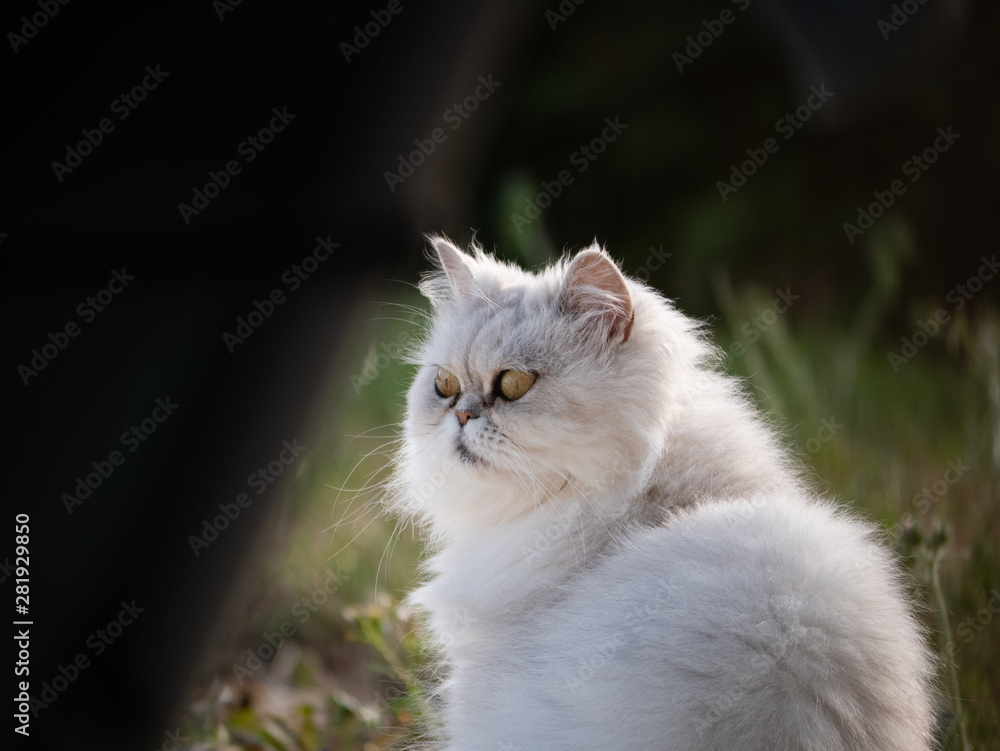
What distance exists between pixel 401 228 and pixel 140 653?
1.31 meters

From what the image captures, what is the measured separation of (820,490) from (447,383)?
1484 mm

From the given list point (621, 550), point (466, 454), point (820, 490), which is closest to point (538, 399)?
point (466, 454)

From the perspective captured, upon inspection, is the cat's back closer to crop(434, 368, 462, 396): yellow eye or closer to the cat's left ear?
the cat's left ear

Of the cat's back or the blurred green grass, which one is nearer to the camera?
the cat's back

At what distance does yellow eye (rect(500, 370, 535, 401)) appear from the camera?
2.12 metres

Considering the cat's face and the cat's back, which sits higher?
the cat's face

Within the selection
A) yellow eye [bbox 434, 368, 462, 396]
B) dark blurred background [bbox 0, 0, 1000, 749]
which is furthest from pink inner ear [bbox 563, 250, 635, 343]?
dark blurred background [bbox 0, 0, 1000, 749]

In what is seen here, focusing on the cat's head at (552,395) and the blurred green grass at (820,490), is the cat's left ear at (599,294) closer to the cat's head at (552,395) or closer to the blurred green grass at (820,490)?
the cat's head at (552,395)

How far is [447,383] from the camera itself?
7.56 ft

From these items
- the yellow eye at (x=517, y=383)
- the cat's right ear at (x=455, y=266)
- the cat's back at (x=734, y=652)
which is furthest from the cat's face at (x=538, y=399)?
the cat's back at (x=734, y=652)

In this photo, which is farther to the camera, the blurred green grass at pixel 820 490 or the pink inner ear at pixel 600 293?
the blurred green grass at pixel 820 490

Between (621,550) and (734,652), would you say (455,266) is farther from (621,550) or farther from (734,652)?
(734,652)

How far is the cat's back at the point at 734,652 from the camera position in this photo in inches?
58.5

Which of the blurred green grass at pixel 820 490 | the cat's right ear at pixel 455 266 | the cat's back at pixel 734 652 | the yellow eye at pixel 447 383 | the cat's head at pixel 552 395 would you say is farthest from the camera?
the blurred green grass at pixel 820 490
